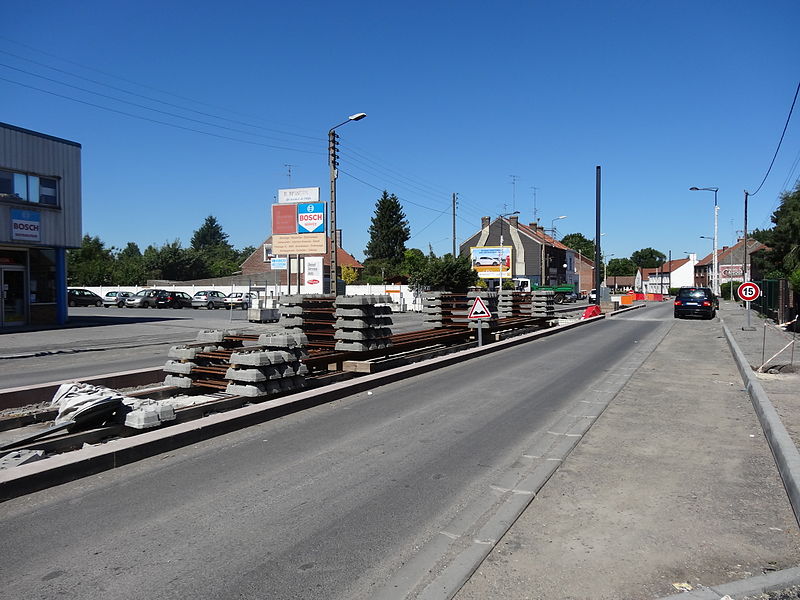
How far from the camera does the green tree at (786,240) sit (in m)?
42.3

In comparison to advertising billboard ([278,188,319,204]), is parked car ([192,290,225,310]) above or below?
below

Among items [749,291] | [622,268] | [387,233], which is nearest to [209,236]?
[387,233]

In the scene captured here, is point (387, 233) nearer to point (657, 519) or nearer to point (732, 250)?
point (732, 250)

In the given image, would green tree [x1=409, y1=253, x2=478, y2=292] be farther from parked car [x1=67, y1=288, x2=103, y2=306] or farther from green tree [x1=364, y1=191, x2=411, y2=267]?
→ green tree [x1=364, y1=191, x2=411, y2=267]

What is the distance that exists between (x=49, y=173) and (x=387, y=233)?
74.1 meters

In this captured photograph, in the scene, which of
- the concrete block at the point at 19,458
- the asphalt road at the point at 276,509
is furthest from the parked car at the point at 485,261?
the concrete block at the point at 19,458

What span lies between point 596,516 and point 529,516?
53 cm

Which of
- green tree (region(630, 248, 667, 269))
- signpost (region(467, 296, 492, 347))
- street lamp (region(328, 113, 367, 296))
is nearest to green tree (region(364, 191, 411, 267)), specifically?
street lamp (region(328, 113, 367, 296))

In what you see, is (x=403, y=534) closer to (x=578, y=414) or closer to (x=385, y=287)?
(x=578, y=414)

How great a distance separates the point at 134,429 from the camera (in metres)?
6.92

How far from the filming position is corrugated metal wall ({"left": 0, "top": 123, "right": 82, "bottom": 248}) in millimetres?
25047

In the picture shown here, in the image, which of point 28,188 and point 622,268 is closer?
point 28,188

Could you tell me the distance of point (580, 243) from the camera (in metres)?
157

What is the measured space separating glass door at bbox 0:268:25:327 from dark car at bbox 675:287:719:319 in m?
33.6
